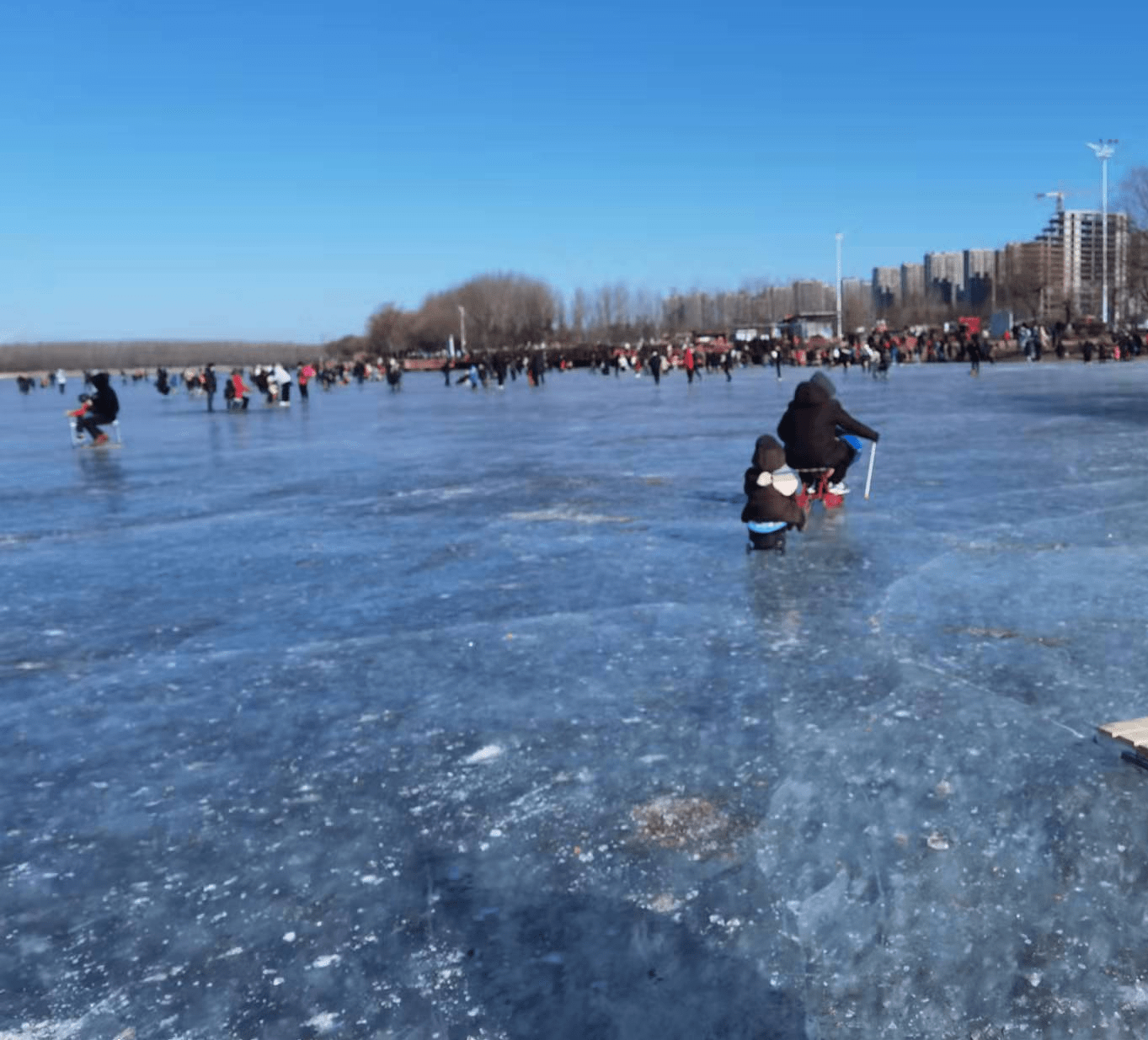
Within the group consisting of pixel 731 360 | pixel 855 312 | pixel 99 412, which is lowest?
pixel 99 412

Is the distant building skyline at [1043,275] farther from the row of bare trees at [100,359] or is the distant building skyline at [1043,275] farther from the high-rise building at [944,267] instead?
the row of bare trees at [100,359]

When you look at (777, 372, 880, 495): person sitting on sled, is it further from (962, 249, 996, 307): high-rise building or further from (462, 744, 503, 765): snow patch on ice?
(962, 249, 996, 307): high-rise building

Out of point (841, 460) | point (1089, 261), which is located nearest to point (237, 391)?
point (841, 460)

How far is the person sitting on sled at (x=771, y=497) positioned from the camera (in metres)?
7.07

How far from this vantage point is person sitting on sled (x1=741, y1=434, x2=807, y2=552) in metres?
7.07

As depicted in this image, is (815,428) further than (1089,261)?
No

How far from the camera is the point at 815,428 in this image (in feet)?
28.0

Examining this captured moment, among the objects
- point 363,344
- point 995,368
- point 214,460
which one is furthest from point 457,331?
point 214,460

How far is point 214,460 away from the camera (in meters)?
15.5

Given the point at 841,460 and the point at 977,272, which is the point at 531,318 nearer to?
the point at 977,272

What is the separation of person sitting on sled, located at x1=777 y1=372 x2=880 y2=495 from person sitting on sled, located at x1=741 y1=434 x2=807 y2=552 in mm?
1431

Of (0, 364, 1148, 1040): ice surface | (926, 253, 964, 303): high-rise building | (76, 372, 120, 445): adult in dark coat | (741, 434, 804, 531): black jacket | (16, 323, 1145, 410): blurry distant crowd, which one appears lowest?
(0, 364, 1148, 1040): ice surface

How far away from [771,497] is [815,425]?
164 centimetres

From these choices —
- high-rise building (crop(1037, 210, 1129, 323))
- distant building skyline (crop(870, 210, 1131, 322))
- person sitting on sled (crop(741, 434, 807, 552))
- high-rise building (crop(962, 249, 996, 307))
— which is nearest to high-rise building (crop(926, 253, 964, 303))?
distant building skyline (crop(870, 210, 1131, 322))
